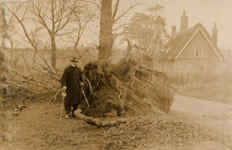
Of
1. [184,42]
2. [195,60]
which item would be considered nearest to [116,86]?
[184,42]

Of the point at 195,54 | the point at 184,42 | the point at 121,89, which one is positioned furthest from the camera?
the point at 195,54

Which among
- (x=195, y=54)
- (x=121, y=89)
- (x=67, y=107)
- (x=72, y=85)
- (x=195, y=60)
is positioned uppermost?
(x=195, y=54)

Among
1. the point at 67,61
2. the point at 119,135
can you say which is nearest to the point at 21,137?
the point at 119,135

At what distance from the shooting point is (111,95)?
6.95 metres

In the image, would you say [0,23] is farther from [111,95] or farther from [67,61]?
[111,95]

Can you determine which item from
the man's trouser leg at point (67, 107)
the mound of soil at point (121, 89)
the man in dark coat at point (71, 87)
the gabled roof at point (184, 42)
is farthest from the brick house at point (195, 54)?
the man's trouser leg at point (67, 107)

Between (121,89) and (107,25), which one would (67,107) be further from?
(107,25)

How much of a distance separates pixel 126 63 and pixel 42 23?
3747 millimetres

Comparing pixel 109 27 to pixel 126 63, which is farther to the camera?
pixel 109 27

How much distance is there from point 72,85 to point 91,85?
925mm

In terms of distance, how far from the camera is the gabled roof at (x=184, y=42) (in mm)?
16812

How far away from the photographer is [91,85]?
23.7 ft

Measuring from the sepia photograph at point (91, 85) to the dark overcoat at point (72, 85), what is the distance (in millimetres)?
30

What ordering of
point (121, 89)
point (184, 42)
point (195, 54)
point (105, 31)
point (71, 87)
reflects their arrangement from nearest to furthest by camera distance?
1. point (71, 87)
2. point (121, 89)
3. point (105, 31)
4. point (184, 42)
5. point (195, 54)
